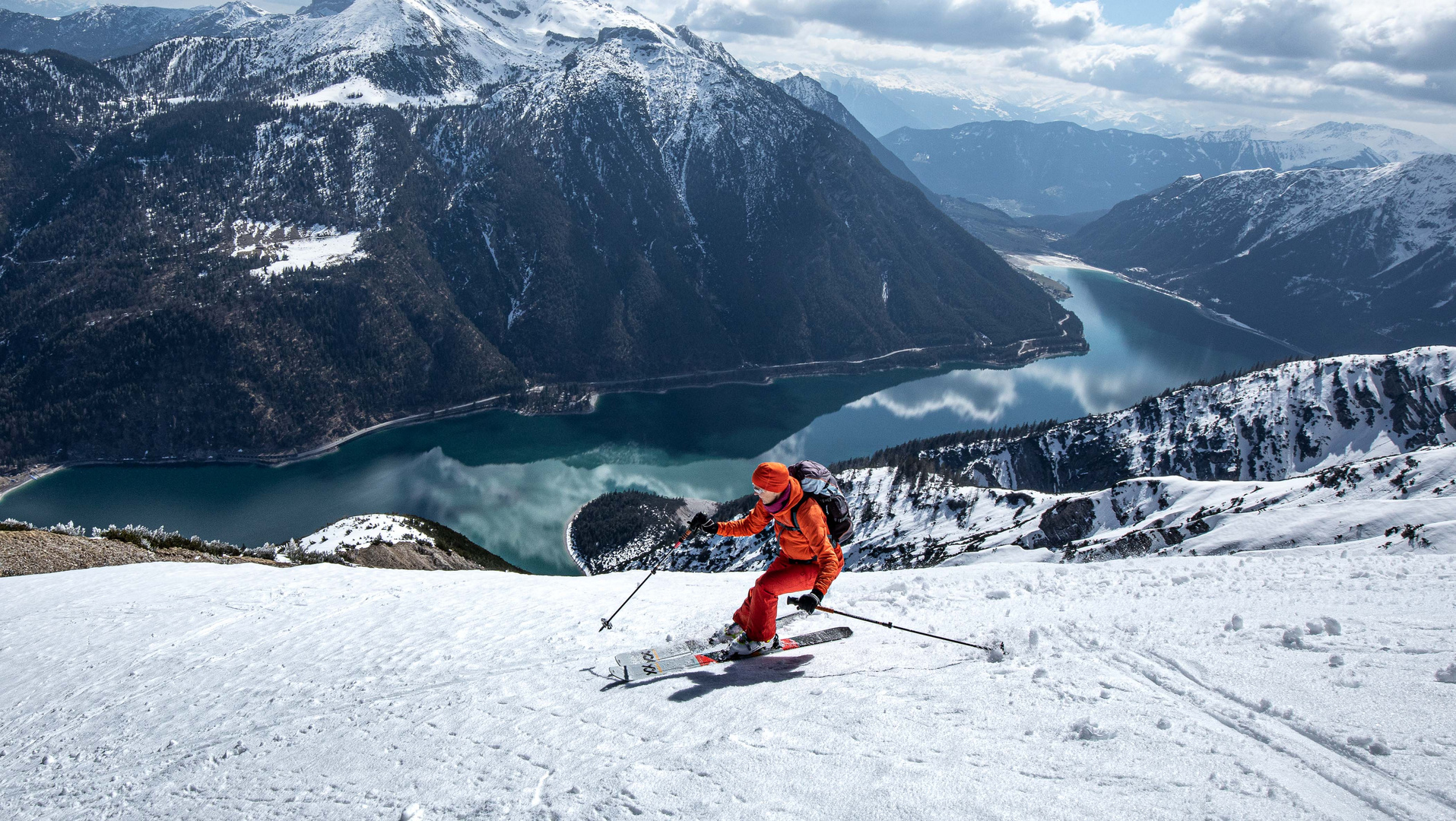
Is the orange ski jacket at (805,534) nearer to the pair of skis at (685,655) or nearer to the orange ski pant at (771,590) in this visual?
the orange ski pant at (771,590)

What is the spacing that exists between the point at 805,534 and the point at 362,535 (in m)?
57.2

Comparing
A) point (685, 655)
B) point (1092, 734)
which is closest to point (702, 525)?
point (685, 655)

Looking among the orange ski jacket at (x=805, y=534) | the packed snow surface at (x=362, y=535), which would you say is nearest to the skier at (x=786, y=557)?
the orange ski jacket at (x=805, y=534)

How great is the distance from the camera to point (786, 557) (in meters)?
11.0

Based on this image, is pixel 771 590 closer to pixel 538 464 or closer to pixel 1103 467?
pixel 1103 467

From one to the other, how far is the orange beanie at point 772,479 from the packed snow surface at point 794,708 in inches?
109

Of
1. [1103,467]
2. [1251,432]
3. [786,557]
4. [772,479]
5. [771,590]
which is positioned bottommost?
[1103,467]

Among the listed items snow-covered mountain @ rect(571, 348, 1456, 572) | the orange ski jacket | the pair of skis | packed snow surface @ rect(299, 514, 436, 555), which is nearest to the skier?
the orange ski jacket

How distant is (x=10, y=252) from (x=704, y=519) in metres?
238

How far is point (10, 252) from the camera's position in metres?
164

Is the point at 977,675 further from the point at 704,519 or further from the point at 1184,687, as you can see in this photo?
the point at 704,519

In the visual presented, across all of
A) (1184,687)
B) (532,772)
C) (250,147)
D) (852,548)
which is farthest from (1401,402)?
(250,147)

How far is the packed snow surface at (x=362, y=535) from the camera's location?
52.9 m

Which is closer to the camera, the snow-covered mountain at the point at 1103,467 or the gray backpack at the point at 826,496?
the gray backpack at the point at 826,496
